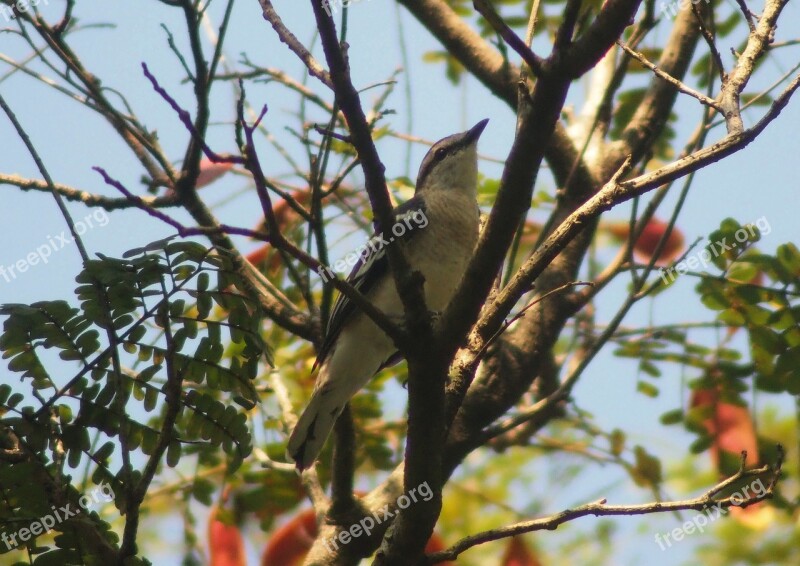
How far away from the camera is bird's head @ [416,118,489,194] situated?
18.6 ft

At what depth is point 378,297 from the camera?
16.7 feet

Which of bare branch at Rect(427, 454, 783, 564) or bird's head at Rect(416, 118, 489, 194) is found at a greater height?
bird's head at Rect(416, 118, 489, 194)

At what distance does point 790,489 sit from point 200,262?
4043 mm

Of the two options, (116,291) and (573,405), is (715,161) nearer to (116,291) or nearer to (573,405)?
(116,291)

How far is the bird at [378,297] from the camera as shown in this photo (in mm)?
4633

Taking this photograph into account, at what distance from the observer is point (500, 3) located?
6.12m

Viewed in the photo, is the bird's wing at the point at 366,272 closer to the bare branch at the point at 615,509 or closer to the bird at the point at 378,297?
the bird at the point at 378,297

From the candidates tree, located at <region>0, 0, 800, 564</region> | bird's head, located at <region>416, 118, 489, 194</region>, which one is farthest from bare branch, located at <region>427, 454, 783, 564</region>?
bird's head, located at <region>416, 118, 489, 194</region>

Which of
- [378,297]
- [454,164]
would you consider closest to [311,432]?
[378,297]

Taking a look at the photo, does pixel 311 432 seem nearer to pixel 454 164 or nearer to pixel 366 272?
pixel 366 272

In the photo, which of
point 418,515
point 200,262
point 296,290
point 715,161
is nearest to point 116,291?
point 200,262
